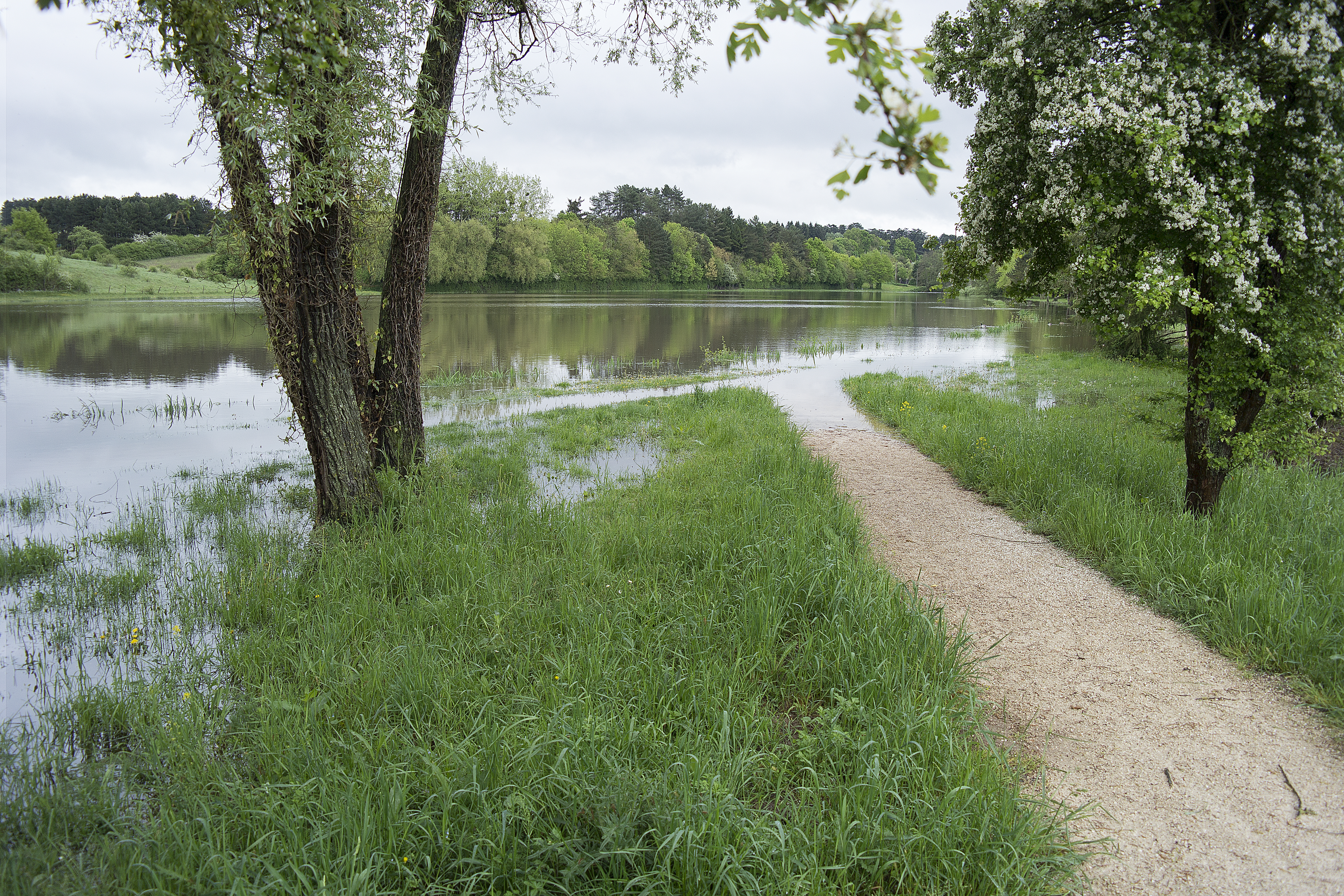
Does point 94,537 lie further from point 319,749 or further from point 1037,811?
point 1037,811

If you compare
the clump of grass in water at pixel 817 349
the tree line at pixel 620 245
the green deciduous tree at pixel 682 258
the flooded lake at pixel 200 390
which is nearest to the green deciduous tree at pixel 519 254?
the tree line at pixel 620 245

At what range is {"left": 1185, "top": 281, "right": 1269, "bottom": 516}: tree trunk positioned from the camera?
5859mm

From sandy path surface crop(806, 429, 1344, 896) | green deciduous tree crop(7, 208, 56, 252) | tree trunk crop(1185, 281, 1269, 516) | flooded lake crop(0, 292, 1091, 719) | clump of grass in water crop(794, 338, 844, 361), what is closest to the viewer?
sandy path surface crop(806, 429, 1344, 896)

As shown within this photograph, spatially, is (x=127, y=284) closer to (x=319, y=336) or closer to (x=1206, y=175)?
(x=319, y=336)

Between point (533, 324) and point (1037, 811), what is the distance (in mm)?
34928

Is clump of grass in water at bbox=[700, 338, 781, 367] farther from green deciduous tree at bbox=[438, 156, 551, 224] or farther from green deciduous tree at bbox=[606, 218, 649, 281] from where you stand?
green deciduous tree at bbox=[606, 218, 649, 281]

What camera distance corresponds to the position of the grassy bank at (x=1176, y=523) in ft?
14.4

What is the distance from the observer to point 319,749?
3273 mm

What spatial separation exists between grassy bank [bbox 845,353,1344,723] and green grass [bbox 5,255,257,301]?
48.3 metres

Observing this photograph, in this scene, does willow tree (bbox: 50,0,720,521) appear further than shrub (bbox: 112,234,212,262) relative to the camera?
No

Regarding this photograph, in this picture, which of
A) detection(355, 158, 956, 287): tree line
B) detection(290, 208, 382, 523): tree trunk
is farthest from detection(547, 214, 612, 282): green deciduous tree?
detection(290, 208, 382, 523): tree trunk

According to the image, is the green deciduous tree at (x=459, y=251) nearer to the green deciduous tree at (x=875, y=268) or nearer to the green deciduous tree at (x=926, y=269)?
the green deciduous tree at (x=926, y=269)

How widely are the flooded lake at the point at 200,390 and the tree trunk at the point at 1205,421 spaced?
23.4 ft

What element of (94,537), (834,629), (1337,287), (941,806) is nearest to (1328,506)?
(1337,287)
